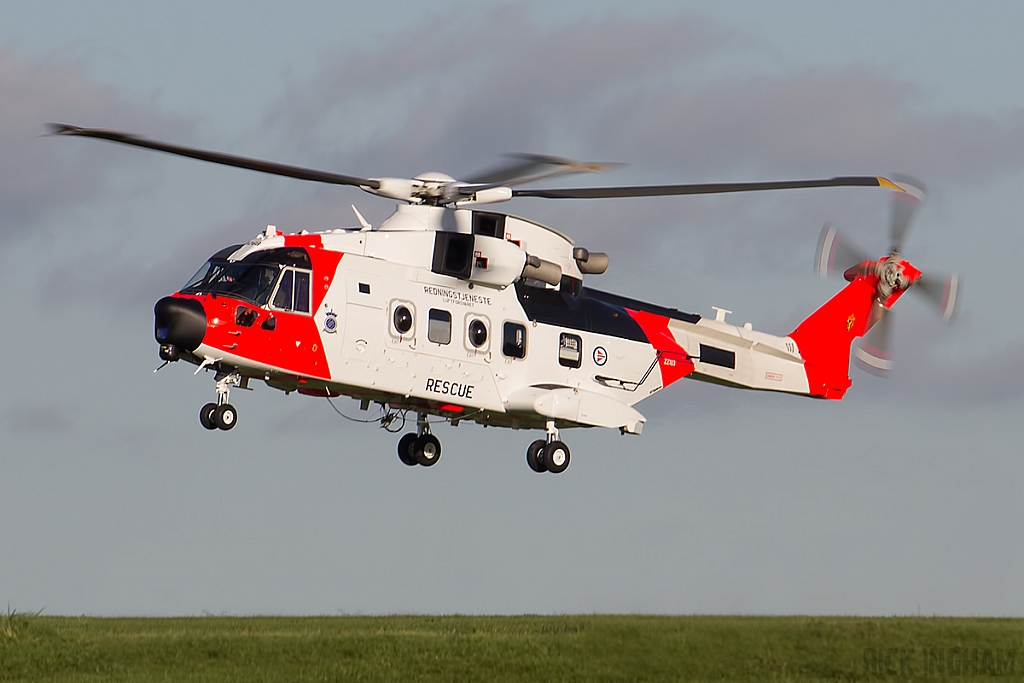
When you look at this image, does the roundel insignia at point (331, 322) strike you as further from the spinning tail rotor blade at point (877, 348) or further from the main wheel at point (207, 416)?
the spinning tail rotor blade at point (877, 348)

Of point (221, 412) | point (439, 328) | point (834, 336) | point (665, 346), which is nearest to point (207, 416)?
point (221, 412)

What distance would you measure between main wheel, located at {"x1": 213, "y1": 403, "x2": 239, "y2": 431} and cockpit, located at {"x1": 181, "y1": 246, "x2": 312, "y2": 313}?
1755 mm

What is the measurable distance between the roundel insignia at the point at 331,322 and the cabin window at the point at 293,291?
0.39 m

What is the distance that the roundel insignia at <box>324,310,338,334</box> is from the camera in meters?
24.3

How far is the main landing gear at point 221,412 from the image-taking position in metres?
23.3

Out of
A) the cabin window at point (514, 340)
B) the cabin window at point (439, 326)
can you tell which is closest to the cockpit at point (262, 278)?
the cabin window at point (439, 326)

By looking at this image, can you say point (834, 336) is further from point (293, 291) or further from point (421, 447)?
point (293, 291)

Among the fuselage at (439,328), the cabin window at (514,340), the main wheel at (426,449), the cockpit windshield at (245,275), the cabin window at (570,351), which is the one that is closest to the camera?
the cockpit windshield at (245,275)

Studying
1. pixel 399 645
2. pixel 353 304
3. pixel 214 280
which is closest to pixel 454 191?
pixel 353 304

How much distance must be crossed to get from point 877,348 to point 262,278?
14.9 metres

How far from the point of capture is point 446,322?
25781 millimetres

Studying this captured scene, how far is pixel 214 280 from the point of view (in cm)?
2378

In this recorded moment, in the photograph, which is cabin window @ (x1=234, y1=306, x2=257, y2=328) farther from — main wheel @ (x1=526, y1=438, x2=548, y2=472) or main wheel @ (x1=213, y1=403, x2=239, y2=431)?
main wheel @ (x1=526, y1=438, x2=548, y2=472)

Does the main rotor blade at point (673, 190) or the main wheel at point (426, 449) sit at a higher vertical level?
the main rotor blade at point (673, 190)
